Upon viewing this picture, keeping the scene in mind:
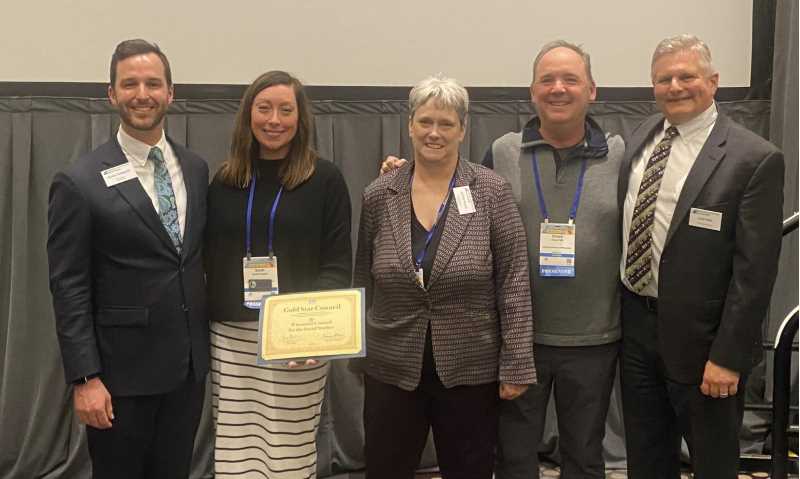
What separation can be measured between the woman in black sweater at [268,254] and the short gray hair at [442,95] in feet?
1.27

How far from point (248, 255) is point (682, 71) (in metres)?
1.46

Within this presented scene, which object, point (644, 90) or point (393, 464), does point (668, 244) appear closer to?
point (393, 464)

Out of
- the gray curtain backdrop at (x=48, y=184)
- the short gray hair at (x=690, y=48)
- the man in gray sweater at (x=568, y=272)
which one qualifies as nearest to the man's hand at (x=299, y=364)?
the man in gray sweater at (x=568, y=272)

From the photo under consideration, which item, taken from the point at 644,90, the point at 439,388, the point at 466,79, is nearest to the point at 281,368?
the point at 439,388

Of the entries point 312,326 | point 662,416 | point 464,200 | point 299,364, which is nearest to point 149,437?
point 299,364

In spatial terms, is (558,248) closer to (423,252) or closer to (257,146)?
(423,252)

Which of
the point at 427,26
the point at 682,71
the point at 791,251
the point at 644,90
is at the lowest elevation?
the point at 791,251

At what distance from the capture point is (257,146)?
7.23 ft

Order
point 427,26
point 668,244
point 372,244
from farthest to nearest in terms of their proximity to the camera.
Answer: point 427,26 < point 372,244 < point 668,244

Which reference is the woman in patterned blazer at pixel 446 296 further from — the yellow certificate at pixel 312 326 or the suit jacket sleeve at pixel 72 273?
the suit jacket sleeve at pixel 72 273

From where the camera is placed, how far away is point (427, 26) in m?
3.42

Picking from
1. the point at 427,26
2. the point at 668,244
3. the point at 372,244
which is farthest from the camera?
the point at 427,26

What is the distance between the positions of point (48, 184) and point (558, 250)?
97.4 inches

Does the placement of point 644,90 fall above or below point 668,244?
above
